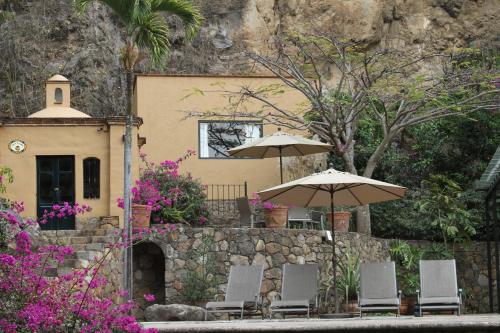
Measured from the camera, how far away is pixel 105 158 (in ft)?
71.4

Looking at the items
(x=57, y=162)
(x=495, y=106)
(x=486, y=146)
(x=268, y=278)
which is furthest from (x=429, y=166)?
(x=57, y=162)

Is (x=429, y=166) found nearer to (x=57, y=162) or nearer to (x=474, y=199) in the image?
(x=474, y=199)

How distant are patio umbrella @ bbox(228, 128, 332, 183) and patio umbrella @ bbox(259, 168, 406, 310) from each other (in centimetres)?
432

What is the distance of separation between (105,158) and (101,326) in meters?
11.4

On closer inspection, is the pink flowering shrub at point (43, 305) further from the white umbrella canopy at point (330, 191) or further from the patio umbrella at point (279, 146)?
the patio umbrella at point (279, 146)

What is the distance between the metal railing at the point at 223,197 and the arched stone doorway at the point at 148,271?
10.0 feet

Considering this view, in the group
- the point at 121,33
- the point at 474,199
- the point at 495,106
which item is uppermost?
the point at 121,33

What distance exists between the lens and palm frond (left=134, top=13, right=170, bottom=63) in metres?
16.2

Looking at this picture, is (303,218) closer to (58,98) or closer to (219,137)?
(219,137)

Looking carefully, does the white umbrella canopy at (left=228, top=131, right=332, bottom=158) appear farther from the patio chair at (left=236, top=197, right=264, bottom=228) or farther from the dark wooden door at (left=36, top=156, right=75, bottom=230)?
the dark wooden door at (left=36, top=156, right=75, bottom=230)

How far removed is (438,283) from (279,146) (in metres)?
6.93

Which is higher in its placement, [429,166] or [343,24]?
[343,24]

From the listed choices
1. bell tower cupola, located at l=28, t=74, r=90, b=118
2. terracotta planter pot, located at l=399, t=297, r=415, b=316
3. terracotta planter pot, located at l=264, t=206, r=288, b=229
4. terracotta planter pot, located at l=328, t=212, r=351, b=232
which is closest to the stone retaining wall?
terracotta planter pot, located at l=264, t=206, r=288, b=229

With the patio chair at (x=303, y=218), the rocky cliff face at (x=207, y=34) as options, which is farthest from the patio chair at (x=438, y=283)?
the rocky cliff face at (x=207, y=34)
